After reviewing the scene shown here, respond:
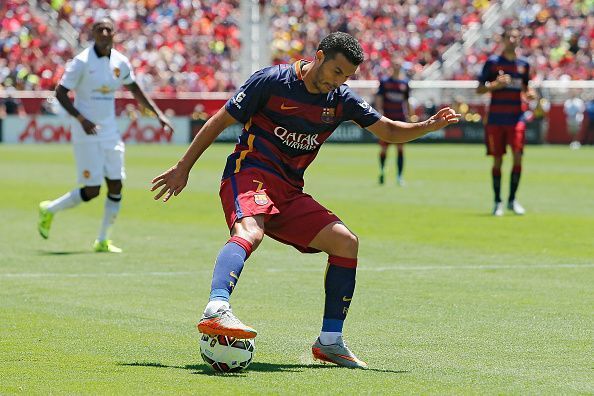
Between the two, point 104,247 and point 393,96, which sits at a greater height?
point 393,96

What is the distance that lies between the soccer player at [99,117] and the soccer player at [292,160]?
604cm

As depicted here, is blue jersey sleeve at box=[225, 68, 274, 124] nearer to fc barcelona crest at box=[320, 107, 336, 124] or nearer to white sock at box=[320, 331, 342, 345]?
fc barcelona crest at box=[320, 107, 336, 124]

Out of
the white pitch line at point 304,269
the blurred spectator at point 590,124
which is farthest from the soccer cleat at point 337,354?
the blurred spectator at point 590,124

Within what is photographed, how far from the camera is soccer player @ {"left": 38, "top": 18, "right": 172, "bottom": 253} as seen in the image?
13359mm

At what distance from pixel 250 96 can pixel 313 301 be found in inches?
120

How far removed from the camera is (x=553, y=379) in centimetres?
646

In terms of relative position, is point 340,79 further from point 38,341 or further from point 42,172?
point 42,172

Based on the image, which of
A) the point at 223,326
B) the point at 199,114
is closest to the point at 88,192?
the point at 223,326

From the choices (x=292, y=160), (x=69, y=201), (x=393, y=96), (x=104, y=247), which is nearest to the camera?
(x=292, y=160)

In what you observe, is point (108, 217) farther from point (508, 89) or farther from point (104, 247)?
point (508, 89)

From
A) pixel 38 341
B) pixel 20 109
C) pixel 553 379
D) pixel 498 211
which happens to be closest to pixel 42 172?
pixel 498 211

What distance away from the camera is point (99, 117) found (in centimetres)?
1359

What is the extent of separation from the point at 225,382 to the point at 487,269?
5.90 meters

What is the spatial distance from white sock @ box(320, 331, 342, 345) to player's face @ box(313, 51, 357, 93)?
140 cm
